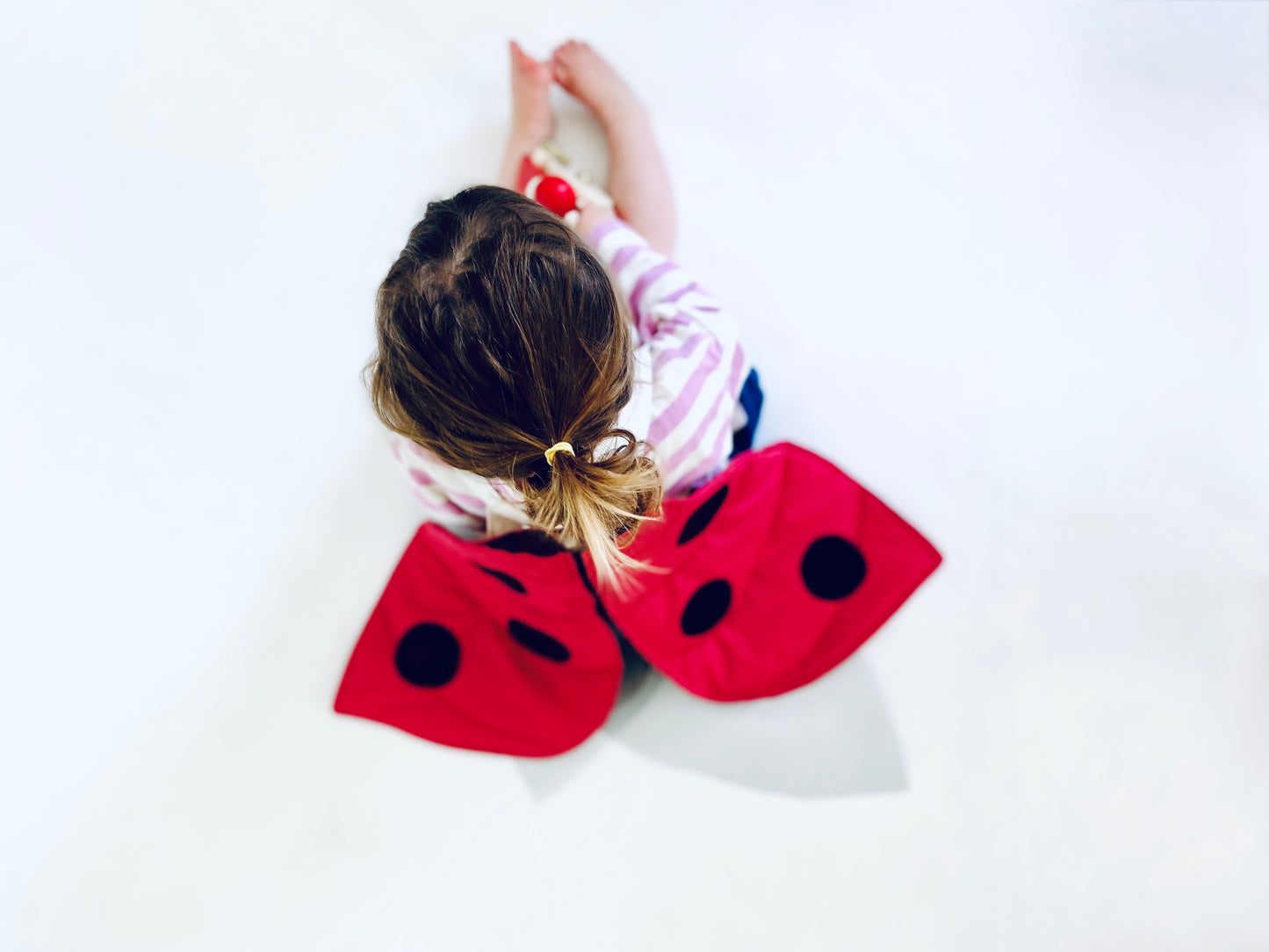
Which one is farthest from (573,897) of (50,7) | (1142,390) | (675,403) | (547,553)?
(50,7)

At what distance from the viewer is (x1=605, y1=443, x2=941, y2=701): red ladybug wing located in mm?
682

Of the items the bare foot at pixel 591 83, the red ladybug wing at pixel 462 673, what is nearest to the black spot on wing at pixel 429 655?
the red ladybug wing at pixel 462 673

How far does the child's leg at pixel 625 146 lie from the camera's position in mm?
794

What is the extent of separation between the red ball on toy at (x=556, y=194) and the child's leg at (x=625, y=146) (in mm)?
60

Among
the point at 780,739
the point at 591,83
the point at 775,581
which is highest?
the point at 591,83

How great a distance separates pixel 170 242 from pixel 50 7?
1.01ft

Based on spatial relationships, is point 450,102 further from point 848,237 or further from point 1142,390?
point 1142,390

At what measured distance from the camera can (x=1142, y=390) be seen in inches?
30.0

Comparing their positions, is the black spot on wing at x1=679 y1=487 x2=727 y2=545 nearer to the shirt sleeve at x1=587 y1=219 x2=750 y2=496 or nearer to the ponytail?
the shirt sleeve at x1=587 y1=219 x2=750 y2=496

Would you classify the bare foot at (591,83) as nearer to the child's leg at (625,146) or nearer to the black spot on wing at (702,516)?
the child's leg at (625,146)

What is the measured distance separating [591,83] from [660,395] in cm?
42

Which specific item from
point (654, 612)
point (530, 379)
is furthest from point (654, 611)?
point (530, 379)

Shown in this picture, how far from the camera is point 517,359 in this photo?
1.40 feet

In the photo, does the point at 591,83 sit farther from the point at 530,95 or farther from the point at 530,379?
the point at 530,379
